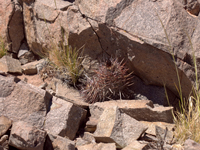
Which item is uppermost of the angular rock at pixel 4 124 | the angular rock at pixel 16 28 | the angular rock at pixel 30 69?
the angular rock at pixel 16 28

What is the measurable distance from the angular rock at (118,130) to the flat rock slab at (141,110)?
41cm

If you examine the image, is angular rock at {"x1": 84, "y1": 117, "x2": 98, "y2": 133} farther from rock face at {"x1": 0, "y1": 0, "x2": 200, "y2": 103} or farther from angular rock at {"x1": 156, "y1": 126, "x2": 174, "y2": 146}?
rock face at {"x1": 0, "y1": 0, "x2": 200, "y2": 103}

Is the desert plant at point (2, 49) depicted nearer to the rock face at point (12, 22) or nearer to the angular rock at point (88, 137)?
the rock face at point (12, 22)

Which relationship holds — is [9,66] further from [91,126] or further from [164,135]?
[164,135]

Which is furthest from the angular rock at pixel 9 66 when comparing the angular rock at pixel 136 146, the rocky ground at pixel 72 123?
the angular rock at pixel 136 146

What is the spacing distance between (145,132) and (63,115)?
0.96 metres

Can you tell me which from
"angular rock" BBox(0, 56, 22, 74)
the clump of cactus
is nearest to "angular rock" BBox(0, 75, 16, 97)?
the clump of cactus

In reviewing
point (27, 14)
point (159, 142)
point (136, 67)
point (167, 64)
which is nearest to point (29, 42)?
point (27, 14)

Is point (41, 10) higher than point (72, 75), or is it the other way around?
point (41, 10)

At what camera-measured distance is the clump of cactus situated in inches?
132

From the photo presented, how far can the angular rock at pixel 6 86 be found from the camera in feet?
9.26

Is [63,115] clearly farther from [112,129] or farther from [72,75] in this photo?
[72,75]

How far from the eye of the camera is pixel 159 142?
2.52 m

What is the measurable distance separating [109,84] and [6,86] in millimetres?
1295
